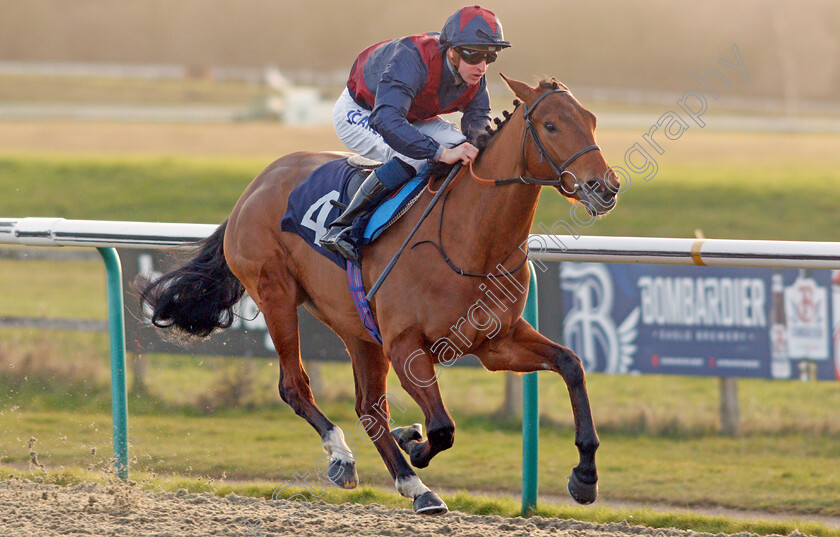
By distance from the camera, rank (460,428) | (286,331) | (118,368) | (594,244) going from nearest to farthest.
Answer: (594,244) → (286,331) → (118,368) → (460,428)

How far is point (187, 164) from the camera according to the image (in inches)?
612

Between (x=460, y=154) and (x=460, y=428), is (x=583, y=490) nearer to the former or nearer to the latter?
(x=460, y=154)

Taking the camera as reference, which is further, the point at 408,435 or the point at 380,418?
the point at 380,418

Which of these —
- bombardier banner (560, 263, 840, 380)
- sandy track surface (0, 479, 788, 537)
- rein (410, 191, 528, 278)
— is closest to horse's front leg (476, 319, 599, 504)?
rein (410, 191, 528, 278)

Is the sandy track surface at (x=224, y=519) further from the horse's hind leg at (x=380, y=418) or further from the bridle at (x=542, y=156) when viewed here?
the bridle at (x=542, y=156)

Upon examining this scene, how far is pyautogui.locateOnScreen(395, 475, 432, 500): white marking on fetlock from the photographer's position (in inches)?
128

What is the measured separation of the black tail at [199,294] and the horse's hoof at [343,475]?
0.92m

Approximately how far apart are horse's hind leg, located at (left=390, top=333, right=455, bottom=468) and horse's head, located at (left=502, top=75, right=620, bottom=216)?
72 cm

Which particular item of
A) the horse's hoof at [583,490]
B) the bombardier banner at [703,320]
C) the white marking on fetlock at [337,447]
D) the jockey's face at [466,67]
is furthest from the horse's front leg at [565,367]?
the bombardier banner at [703,320]

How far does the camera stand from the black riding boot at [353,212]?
340 cm

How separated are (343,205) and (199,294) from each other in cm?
96

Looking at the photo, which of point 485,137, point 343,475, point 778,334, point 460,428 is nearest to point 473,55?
point 485,137

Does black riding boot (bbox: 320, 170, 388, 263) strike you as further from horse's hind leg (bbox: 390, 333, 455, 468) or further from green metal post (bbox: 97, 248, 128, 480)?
green metal post (bbox: 97, 248, 128, 480)

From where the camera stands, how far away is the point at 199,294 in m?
4.16
